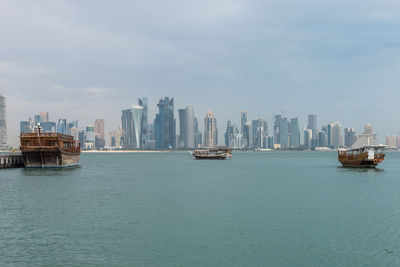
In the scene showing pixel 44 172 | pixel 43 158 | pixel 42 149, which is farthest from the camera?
pixel 43 158

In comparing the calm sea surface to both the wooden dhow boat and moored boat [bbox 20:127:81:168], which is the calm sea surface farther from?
the wooden dhow boat

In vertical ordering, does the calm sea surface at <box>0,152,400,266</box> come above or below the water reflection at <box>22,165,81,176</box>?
below

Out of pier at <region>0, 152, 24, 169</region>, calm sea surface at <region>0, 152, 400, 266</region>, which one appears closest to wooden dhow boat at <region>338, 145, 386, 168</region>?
calm sea surface at <region>0, 152, 400, 266</region>

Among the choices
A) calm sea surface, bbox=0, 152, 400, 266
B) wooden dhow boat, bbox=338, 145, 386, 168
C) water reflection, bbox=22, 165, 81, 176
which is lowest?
calm sea surface, bbox=0, 152, 400, 266

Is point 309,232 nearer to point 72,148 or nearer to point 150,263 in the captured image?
point 150,263

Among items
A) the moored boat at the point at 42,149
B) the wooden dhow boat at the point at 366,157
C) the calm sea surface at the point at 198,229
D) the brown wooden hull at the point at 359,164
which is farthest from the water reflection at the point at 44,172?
the brown wooden hull at the point at 359,164

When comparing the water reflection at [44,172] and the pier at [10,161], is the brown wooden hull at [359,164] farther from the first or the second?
the pier at [10,161]

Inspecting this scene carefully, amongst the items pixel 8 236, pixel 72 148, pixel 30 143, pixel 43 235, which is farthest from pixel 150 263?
pixel 72 148

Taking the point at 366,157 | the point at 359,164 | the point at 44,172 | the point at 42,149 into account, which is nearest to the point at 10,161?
the point at 42,149

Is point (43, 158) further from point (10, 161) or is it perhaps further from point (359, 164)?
point (359, 164)

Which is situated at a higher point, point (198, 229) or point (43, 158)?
point (43, 158)

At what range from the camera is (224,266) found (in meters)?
22.2

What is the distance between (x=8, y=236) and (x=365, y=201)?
40.0 metres

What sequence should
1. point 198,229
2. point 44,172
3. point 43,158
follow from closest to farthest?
point 198,229 → point 44,172 → point 43,158
